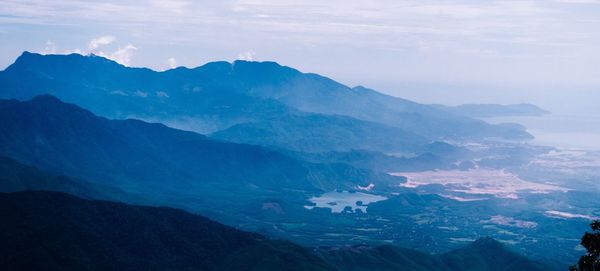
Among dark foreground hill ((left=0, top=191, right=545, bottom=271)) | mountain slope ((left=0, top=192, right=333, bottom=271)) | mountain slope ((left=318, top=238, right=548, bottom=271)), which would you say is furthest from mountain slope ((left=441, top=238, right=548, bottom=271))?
mountain slope ((left=0, top=192, right=333, bottom=271))

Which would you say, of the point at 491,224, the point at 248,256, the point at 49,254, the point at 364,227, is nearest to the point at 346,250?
the point at 248,256

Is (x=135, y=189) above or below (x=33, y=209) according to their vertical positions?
above

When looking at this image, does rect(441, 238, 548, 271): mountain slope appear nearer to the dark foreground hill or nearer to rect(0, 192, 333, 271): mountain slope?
the dark foreground hill

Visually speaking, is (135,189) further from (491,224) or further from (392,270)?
(392,270)

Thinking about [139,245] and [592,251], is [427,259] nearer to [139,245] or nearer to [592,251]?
[139,245]

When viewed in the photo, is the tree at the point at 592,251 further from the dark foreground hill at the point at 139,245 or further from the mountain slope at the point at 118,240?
the mountain slope at the point at 118,240

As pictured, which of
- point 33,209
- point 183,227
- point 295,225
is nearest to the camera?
point 33,209

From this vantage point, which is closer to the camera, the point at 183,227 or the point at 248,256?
the point at 248,256

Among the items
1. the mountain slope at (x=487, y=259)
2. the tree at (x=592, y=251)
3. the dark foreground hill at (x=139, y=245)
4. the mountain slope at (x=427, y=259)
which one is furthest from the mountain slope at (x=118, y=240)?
the tree at (x=592, y=251)
